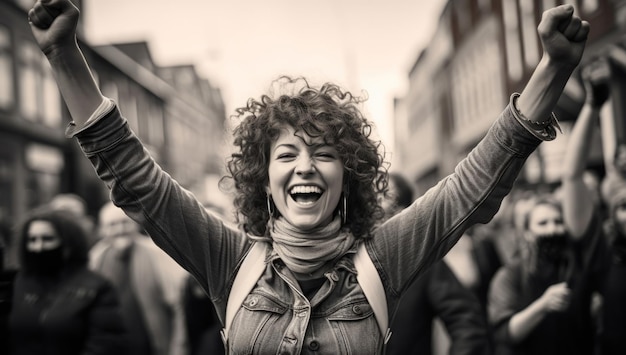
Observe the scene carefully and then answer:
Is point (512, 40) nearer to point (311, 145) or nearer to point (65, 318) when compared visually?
point (65, 318)

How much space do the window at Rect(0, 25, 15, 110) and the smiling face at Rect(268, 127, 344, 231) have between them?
16.5 metres

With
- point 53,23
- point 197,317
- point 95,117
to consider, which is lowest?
point 197,317

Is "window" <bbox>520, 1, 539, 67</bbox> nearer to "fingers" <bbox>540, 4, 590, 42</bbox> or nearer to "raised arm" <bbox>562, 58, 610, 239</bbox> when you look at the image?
"raised arm" <bbox>562, 58, 610, 239</bbox>

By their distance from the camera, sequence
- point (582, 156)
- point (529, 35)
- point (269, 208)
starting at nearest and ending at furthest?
1. point (269, 208)
2. point (582, 156)
3. point (529, 35)

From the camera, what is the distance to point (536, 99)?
1771 mm

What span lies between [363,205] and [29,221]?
2989 millimetres

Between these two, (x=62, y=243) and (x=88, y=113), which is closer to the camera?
(x=88, y=113)

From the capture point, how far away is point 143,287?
550 cm

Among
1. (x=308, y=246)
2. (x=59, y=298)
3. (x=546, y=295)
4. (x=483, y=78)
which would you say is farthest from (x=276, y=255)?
(x=483, y=78)

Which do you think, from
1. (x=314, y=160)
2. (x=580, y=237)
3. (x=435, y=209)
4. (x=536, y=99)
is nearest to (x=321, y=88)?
(x=314, y=160)

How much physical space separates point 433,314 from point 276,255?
1754mm

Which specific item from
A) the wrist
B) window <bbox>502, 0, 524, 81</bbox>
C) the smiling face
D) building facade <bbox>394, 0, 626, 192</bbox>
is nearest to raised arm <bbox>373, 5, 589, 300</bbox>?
the smiling face

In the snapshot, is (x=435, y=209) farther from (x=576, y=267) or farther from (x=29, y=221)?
(x=29, y=221)

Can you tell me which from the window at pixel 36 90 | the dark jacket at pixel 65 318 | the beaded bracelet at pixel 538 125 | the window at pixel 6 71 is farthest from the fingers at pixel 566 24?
the window at pixel 36 90
